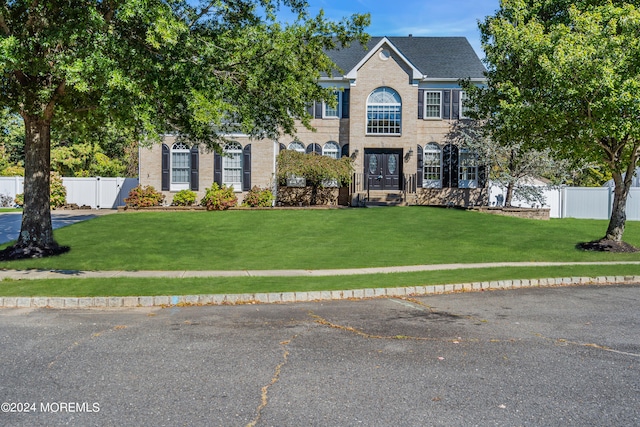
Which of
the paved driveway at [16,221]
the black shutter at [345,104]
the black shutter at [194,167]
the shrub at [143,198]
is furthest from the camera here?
the black shutter at [345,104]

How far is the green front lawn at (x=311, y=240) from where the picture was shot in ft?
50.7

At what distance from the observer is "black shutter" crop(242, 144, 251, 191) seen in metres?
28.9

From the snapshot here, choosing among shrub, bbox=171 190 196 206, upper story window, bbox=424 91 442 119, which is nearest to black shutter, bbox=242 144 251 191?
shrub, bbox=171 190 196 206

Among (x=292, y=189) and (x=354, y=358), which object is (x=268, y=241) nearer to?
(x=292, y=189)

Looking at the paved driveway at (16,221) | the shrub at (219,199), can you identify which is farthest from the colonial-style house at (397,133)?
the paved driveway at (16,221)

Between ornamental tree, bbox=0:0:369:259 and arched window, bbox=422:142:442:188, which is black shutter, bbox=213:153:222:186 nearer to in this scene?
arched window, bbox=422:142:442:188

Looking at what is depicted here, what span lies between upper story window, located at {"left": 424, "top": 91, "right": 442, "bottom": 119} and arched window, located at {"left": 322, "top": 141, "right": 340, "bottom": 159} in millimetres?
5369

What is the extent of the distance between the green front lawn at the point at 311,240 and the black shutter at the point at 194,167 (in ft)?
14.9

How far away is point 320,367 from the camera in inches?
229

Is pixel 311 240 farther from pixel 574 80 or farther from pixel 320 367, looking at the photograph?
pixel 320 367

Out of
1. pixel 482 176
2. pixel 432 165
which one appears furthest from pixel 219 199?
pixel 482 176

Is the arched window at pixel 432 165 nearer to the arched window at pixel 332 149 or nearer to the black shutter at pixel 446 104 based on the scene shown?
the black shutter at pixel 446 104

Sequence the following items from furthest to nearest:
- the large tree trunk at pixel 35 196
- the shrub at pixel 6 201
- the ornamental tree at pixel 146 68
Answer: the shrub at pixel 6 201 < the large tree trunk at pixel 35 196 < the ornamental tree at pixel 146 68

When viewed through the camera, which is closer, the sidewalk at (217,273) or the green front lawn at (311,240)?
the sidewalk at (217,273)
